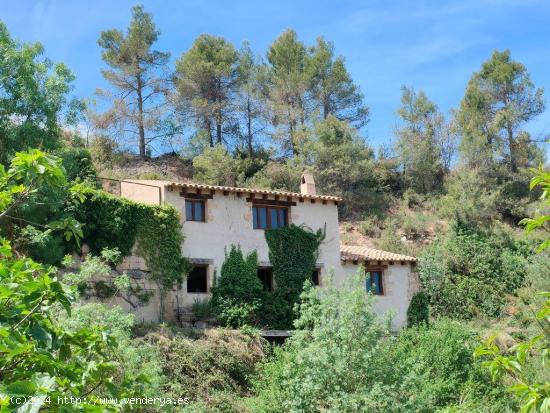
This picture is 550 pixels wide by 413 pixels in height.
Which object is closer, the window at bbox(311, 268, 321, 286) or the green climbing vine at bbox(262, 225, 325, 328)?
the green climbing vine at bbox(262, 225, 325, 328)

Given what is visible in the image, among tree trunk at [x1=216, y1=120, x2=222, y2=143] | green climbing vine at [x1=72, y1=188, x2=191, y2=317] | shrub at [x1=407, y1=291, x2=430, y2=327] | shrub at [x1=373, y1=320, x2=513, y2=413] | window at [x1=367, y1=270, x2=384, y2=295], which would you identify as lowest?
shrub at [x1=373, y1=320, x2=513, y2=413]

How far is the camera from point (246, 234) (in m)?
26.4

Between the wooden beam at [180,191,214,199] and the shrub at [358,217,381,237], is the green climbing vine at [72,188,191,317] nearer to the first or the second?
the wooden beam at [180,191,214,199]

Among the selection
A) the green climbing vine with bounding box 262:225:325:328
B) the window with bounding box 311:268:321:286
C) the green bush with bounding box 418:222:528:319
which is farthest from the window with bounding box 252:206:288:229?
the green bush with bounding box 418:222:528:319

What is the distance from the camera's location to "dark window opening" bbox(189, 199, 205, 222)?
25.6 m

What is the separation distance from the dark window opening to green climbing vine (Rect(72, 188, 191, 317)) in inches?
32.6

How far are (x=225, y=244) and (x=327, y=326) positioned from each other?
9446mm

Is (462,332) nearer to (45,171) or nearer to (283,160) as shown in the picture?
(45,171)

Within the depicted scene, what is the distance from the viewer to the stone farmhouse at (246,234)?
25.1 m

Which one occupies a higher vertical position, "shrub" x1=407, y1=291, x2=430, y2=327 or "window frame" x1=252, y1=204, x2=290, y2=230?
"window frame" x1=252, y1=204, x2=290, y2=230

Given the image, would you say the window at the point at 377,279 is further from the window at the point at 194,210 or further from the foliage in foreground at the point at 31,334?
the foliage in foreground at the point at 31,334

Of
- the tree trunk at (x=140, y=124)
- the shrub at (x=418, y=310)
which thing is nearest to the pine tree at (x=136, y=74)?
the tree trunk at (x=140, y=124)

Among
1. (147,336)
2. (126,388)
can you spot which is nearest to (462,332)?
(147,336)

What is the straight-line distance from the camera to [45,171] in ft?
17.9
